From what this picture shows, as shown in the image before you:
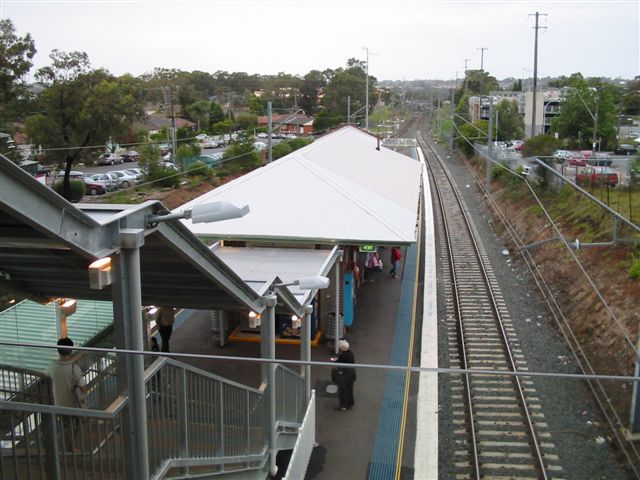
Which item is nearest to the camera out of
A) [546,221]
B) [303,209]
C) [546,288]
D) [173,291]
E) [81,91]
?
[173,291]

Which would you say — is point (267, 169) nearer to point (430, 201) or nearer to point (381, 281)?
point (381, 281)

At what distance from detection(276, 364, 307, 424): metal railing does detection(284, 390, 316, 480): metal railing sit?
132mm

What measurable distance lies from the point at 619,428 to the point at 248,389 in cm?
506

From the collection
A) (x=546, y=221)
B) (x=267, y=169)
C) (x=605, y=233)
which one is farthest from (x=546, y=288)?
(x=267, y=169)

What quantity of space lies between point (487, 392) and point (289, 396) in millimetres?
3519

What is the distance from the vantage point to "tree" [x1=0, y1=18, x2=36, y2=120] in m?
Answer: 23.4

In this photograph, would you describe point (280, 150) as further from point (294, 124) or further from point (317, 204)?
point (294, 124)

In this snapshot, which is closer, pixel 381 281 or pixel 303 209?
pixel 303 209

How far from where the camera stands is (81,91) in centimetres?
2588

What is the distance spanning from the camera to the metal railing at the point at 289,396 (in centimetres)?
699

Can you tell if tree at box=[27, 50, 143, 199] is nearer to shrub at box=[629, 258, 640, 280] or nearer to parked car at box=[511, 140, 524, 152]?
shrub at box=[629, 258, 640, 280]

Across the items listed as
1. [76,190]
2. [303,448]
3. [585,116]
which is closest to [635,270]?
[303,448]

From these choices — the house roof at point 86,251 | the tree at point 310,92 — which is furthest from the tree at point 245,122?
the house roof at point 86,251

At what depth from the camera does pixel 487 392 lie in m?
9.40
